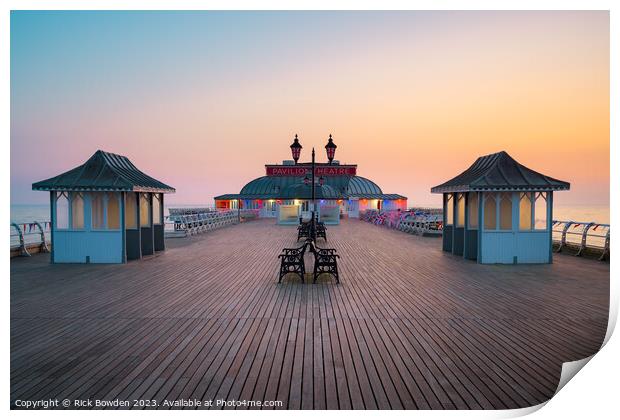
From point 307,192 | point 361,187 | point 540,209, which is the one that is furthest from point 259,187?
point 540,209

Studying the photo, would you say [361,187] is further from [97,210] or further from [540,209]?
[97,210]

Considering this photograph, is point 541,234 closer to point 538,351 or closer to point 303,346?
point 538,351

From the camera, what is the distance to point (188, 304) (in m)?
6.43

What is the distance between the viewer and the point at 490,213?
436 inches

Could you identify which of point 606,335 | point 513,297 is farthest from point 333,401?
point 513,297

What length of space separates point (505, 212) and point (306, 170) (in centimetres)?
3362

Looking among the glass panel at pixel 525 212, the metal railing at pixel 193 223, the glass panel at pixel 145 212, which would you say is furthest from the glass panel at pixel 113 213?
the glass panel at pixel 525 212

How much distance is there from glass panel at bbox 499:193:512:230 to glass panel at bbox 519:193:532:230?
28cm

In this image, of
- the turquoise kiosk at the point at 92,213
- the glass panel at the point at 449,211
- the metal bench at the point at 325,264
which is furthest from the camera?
the glass panel at the point at 449,211

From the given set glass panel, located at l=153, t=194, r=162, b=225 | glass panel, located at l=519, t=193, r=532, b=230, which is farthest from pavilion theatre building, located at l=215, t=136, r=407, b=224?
glass panel, located at l=519, t=193, r=532, b=230

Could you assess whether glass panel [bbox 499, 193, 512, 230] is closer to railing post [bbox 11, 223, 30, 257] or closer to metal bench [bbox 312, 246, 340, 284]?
metal bench [bbox 312, 246, 340, 284]

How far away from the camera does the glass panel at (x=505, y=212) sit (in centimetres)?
1072

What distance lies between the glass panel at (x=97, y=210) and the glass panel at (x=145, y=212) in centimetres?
132

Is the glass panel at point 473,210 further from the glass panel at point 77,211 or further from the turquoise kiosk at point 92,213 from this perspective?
the glass panel at point 77,211
